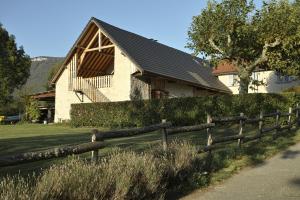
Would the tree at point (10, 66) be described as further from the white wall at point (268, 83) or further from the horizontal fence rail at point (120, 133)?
the horizontal fence rail at point (120, 133)

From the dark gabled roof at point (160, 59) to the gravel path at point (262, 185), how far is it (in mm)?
19120

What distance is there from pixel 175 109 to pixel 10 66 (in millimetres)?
35266

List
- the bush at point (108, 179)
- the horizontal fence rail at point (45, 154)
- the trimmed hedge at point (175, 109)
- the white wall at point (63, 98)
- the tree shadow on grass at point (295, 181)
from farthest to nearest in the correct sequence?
the white wall at point (63, 98) → the trimmed hedge at point (175, 109) → the tree shadow on grass at point (295, 181) → the bush at point (108, 179) → the horizontal fence rail at point (45, 154)

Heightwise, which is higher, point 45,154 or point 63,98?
point 63,98

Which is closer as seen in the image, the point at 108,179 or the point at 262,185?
the point at 108,179

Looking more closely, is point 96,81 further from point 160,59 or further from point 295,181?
point 295,181

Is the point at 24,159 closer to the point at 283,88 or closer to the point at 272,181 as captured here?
the point at 272,181

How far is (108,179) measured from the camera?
19.8 feet

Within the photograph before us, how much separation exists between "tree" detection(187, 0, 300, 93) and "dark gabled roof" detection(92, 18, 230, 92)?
4495mm

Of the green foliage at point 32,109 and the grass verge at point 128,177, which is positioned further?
the green foliage at point 32,109

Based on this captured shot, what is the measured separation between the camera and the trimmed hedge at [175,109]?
2159 cm

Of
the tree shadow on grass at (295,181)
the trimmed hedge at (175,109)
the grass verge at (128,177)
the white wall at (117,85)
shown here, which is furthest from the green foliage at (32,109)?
the tree shadow on grass at (295,181)

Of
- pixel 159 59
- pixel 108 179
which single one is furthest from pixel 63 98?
pixel 108 179

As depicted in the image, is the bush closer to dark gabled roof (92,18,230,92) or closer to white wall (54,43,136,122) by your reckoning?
dark gabled roof (92,18,230,92)
